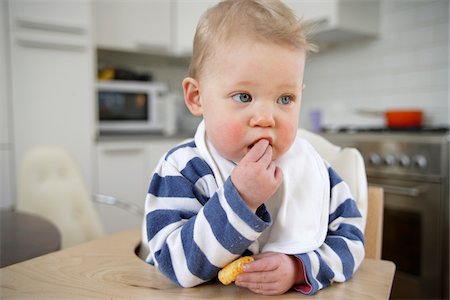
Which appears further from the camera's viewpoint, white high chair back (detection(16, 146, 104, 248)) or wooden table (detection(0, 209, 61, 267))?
white high chair back (detection(16, 146, 104, 248))

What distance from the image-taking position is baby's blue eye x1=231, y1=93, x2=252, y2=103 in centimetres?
56

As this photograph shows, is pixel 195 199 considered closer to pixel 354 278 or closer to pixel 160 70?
pixel 354 278

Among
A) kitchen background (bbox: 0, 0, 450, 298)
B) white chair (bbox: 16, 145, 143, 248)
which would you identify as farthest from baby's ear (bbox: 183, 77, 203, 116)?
kitchen background (bbox: 0, 0, 450, 298)

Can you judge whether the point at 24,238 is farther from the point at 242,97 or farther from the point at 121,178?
the point at 121,178

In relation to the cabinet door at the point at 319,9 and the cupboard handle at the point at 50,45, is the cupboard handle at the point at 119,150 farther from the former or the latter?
the cabinet door at the point at 319,9

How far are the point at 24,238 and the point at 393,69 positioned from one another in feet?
7.67

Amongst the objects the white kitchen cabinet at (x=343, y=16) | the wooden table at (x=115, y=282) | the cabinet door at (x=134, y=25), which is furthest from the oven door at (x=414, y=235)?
the cabinet door at (x=134, y=25)

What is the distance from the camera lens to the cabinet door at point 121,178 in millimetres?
2559

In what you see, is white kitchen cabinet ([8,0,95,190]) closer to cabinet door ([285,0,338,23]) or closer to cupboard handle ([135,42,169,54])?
cupboard handle ([135,42,169,54])

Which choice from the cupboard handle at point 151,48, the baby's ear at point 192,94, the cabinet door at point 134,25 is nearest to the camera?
the baby's ear at point 192,94

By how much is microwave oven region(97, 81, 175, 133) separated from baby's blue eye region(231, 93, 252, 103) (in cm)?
235

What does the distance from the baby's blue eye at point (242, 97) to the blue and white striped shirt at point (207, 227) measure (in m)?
0.12

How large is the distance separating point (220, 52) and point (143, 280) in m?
0.36

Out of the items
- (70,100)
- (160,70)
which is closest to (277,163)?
(70,100)
